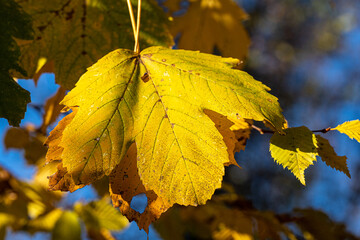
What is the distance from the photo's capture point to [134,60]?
65cm

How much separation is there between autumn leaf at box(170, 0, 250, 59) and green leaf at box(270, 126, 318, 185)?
662 mm

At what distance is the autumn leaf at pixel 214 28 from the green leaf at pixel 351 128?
66 centimetres

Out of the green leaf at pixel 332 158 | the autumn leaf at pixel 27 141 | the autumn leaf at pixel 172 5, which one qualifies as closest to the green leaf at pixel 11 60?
the green leaf at pixel 332 158

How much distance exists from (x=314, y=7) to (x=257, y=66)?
6.89 ft

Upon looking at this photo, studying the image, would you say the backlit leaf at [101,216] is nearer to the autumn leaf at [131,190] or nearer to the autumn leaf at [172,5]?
the autumn leaf at [172,5]

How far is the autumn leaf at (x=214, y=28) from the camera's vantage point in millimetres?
1245

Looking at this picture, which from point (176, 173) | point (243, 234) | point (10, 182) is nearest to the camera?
point (176, 173)

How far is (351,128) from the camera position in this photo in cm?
60

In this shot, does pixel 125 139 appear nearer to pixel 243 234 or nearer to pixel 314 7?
pixel 243 234

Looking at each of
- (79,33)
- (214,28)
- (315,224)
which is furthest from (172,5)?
(315,224)

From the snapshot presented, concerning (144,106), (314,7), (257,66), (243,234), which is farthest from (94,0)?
(314,7)

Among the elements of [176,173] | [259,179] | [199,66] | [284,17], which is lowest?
[259,179]

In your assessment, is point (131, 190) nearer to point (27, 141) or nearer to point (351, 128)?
point (351, 128)

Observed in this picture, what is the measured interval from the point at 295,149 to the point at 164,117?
233mm
